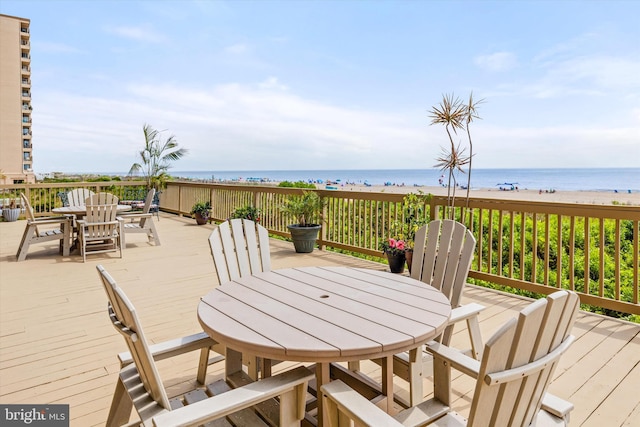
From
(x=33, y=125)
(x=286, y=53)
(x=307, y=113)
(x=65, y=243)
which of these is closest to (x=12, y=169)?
(x=33, y=125)

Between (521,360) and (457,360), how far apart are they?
1.65 feet

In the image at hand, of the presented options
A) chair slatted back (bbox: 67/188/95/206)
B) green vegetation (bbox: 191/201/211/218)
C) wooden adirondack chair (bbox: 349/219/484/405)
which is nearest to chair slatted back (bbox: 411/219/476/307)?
wooden adirondack chair (bbox: 349/219/484/405)

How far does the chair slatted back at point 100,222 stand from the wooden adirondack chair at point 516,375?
5.59 metres

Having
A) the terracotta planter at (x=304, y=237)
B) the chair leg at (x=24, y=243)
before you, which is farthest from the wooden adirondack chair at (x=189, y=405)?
the chair leg at (x=24, y=243)

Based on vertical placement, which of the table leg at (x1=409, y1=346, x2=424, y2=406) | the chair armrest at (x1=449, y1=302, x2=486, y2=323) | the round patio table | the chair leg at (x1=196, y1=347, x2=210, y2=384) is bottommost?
the chair leg at (x1=196, y1=347, x2=210, y2=384)

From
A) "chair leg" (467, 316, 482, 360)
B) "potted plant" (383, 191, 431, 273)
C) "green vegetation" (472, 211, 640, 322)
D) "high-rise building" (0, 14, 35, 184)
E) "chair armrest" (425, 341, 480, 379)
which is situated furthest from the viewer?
"high-rise building" (0, 14, 35, 184)

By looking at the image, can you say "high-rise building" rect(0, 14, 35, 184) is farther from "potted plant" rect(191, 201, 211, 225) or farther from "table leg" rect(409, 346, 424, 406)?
"table leg" rect(409, 346, 424, 406)

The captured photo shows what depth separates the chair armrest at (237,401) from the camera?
1.04 metres

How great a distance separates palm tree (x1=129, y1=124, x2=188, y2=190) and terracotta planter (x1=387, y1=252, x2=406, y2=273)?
8540mm

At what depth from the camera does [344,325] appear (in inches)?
54.5

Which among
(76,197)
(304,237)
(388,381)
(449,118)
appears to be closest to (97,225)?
(76,197)

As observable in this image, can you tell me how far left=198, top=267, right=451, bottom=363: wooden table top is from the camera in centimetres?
121

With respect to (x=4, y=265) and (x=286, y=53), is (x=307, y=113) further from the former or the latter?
(x=4, y=265)

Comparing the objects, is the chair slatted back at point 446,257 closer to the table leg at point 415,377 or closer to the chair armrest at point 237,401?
the table leg at point 415,377
